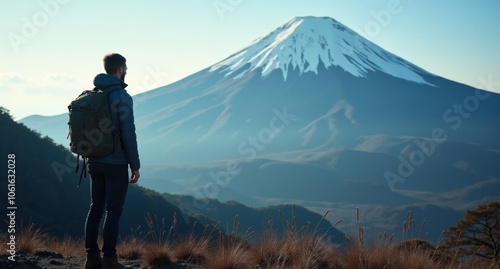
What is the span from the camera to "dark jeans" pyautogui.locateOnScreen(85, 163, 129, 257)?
4.27 m

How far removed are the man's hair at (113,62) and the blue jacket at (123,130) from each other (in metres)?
0.22

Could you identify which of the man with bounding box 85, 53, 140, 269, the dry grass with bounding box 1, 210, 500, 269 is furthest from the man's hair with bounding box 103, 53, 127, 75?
the dry grass with bounding box 1, 210, 500, 269

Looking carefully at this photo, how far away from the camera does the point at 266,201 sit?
497ft

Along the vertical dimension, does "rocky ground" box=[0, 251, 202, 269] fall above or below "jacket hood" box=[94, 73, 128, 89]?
below

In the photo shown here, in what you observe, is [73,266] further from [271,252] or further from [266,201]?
[266,201]

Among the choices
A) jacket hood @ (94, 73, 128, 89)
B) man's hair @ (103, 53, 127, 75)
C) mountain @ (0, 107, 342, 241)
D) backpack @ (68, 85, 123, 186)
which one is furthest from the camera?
mountain @ (0, 107, 342, 241)

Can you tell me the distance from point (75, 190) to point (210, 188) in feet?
416

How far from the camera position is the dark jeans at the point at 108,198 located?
4266 mm

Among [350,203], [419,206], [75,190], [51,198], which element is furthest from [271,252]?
[350,203]

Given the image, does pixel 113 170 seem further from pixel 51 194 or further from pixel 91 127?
pixel 51 194

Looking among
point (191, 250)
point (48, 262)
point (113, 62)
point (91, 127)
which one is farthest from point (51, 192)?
point (91, 127)

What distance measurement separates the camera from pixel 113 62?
4.43 metres

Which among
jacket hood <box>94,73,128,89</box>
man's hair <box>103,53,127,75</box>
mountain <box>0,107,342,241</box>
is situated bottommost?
mountain <box>0,107,342,241</box>

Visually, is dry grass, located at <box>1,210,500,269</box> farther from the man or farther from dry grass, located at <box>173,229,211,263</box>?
the man
